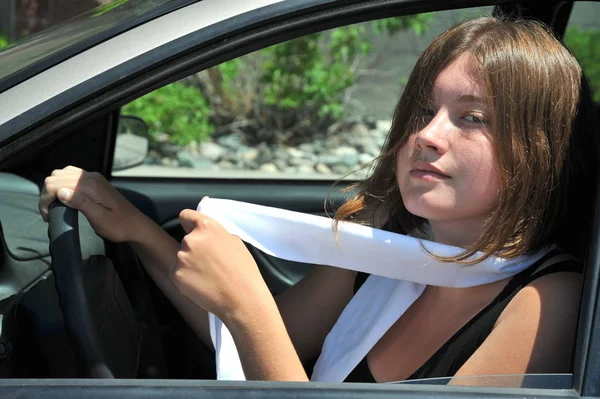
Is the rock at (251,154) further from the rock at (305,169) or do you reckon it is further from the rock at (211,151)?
the rock at (305,169)

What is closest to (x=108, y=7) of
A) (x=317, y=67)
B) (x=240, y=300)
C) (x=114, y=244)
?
(x=114, y=244)

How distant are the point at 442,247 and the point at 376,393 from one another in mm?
388

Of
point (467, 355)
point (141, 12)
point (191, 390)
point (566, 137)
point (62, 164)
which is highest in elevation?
point (141, 12)

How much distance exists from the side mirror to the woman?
98 centimetres

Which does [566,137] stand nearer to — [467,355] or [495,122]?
[495,122]

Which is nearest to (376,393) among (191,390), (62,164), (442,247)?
(191,390)

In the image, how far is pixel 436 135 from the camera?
162 cm

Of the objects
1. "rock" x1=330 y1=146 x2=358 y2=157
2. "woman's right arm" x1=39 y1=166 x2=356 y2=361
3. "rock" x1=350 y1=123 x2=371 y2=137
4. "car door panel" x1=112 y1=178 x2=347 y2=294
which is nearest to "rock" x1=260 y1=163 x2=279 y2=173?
"rock" x1=330 y1=146 x2=358 y2=157

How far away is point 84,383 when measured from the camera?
1.36 m

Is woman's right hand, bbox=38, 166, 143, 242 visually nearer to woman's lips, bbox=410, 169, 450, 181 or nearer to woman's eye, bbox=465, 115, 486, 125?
woman's lips, bbox=410, 169, 450, 181

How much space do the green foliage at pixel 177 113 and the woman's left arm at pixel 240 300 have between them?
17.9ft

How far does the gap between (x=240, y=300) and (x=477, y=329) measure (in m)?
0.43

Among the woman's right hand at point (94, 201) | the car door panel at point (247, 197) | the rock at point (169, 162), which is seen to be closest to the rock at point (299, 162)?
the rock at point (169, 162)

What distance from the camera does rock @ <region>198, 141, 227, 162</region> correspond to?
24.1ft
